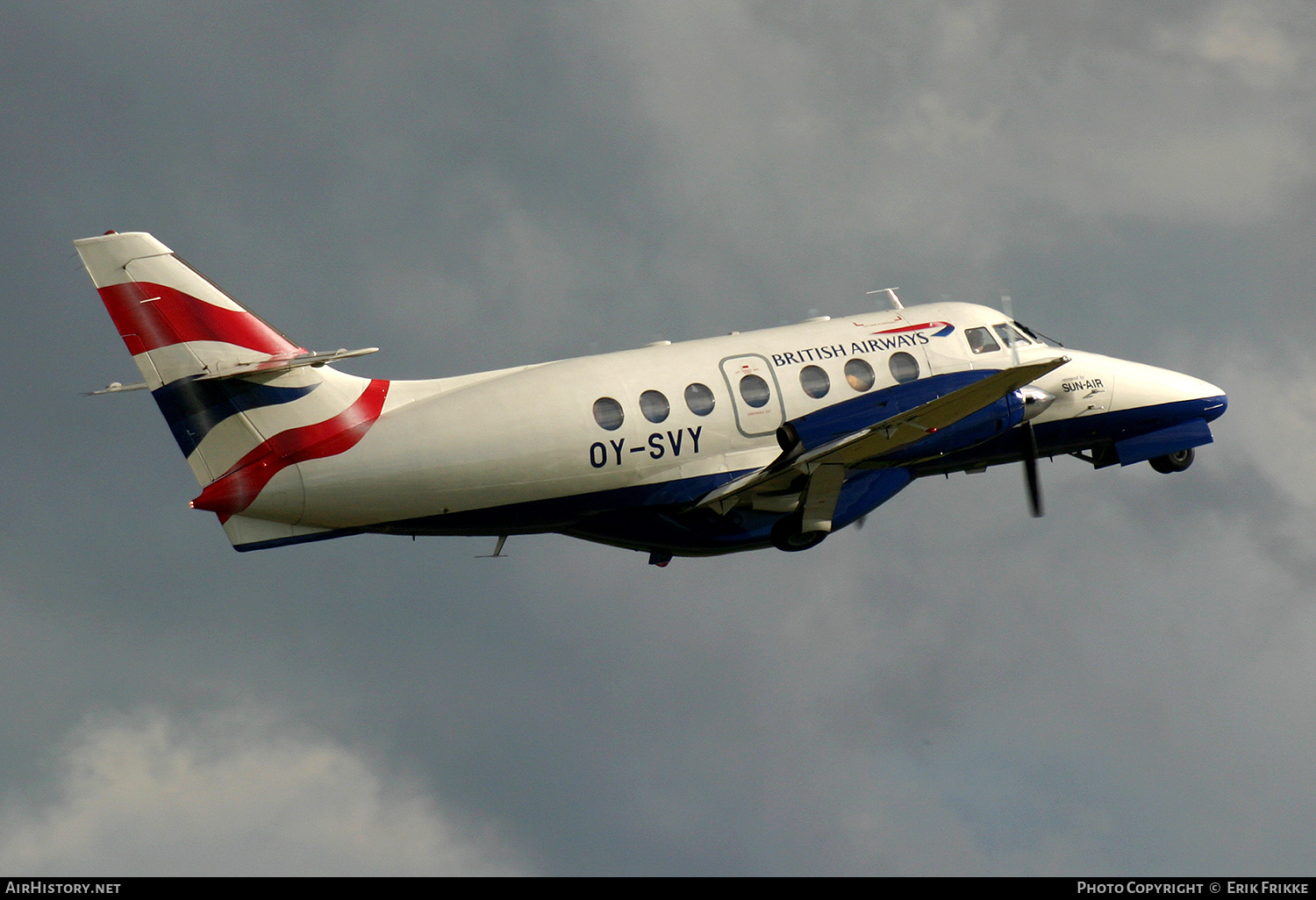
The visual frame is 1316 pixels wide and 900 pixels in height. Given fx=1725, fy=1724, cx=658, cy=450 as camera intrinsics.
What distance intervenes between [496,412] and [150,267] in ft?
19.2

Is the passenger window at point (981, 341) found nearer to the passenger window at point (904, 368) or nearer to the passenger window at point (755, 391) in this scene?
the passenger window at point (904, 368)

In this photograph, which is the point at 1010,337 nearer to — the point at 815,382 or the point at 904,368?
the point at 904,368

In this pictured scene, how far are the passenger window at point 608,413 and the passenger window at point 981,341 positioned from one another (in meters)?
7.48

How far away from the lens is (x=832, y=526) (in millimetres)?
30141

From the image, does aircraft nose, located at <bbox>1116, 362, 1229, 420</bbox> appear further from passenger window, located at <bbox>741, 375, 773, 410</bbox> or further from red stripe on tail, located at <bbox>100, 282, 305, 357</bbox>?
red stripe on tail, located at <bbox>100, 282, 305, 357</bbox>

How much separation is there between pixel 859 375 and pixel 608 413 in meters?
4.95

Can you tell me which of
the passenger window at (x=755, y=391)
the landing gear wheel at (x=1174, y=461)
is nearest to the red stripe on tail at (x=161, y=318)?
the passenger window at (x=755, y=391)

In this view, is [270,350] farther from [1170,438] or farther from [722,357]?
[1170,438]

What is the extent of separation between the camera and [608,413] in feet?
93.4

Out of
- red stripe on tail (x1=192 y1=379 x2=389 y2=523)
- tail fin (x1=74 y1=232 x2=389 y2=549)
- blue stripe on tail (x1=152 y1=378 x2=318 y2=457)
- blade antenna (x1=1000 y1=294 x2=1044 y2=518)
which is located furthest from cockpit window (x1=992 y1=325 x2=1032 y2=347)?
blue stripe on tail (x1=152 y1=378 x2=318 y2=457)

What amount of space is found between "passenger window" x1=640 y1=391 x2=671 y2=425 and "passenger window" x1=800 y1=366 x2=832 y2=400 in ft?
8.77

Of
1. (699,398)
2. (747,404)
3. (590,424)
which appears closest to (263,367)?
(590,424)
